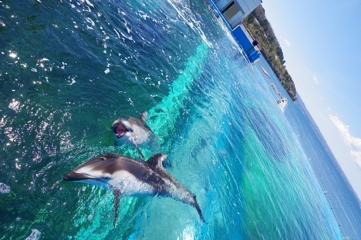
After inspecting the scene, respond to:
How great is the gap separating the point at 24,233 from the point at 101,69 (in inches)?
251

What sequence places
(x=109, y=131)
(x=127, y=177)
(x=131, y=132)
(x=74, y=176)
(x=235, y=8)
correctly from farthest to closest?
(x=235, y=8)
(x=109, y=131)
(x=131, y=132)
(x=127, y=177)
(x=74, y=176)

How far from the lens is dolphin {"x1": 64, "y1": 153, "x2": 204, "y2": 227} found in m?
4.81

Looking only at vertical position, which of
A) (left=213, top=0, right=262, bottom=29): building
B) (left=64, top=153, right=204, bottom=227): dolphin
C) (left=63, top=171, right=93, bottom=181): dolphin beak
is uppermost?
(left=63, top=171, right=93, bottom=181): dolphin beak

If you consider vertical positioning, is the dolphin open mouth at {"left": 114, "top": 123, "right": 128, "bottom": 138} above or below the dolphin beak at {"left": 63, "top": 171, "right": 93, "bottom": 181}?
below

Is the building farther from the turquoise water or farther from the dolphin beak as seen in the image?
the dolphin beak

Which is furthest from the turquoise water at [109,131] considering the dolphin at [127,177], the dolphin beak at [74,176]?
the dolphin beak at [74,176]

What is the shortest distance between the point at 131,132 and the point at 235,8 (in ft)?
128

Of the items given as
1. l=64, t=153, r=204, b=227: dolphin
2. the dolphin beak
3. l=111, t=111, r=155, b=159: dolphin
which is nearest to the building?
l=111, t=111, r=155, b=159: dolphin

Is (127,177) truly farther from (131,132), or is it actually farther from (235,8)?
(235,8)

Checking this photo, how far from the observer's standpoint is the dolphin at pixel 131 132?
7.03 m

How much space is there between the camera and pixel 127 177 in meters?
5.66

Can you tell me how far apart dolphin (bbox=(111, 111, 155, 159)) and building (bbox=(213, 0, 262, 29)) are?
1445 inches

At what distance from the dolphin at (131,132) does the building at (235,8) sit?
36.7 meters

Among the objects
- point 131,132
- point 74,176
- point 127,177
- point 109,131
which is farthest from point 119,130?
point 74,176
